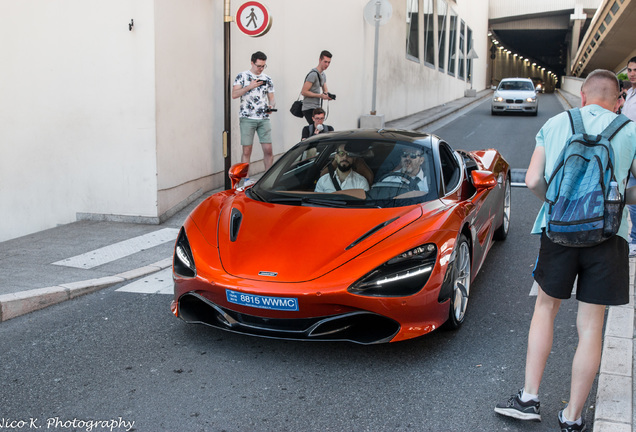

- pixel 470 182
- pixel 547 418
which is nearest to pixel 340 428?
pixel 547 418

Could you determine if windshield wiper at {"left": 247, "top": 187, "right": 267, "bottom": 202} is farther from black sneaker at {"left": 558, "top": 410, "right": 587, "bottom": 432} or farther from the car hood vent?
black sneaker at {"left": 558, "top": 410, "right": 587, "bottom": 432}

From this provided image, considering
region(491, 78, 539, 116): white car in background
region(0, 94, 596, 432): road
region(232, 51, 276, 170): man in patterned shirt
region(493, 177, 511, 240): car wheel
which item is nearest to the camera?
region(0, 94, 596, 432): road

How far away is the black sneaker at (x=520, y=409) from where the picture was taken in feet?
10.1

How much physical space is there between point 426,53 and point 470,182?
2389 centimetres

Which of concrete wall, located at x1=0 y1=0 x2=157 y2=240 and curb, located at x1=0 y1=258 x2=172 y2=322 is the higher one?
concrete wall, located at x1=0 y1=0 x2=157 y2=240

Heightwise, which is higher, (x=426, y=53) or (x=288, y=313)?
(x=426, y=53)

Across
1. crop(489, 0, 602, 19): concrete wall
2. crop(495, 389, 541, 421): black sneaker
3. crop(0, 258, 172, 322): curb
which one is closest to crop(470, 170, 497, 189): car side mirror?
crop(495, 389, 541, 421): black sneaker

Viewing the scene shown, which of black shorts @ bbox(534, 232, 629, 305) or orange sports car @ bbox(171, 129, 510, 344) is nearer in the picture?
black shorts @ bbox(534, 232, 629, 305)

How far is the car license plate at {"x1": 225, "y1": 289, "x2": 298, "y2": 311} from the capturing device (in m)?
3.61

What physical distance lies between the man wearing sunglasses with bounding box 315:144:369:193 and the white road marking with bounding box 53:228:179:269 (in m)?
2.48

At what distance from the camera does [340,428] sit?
120 inches

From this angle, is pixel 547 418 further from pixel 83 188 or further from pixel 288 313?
pixel 83 188

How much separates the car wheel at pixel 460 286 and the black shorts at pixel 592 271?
1.08 meters

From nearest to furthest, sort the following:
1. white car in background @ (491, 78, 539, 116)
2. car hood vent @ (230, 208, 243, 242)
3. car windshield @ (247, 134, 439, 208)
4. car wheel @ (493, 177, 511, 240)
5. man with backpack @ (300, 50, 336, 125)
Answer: car hood vent @ (230, 208, 243, 242), car windshield @ (247, 134, 439, 208), car wheel @ (493, 177, 511, 240), man with backpack @ (300, 50, 336, 125), white car in background @ (491, 78, 539, 116)
